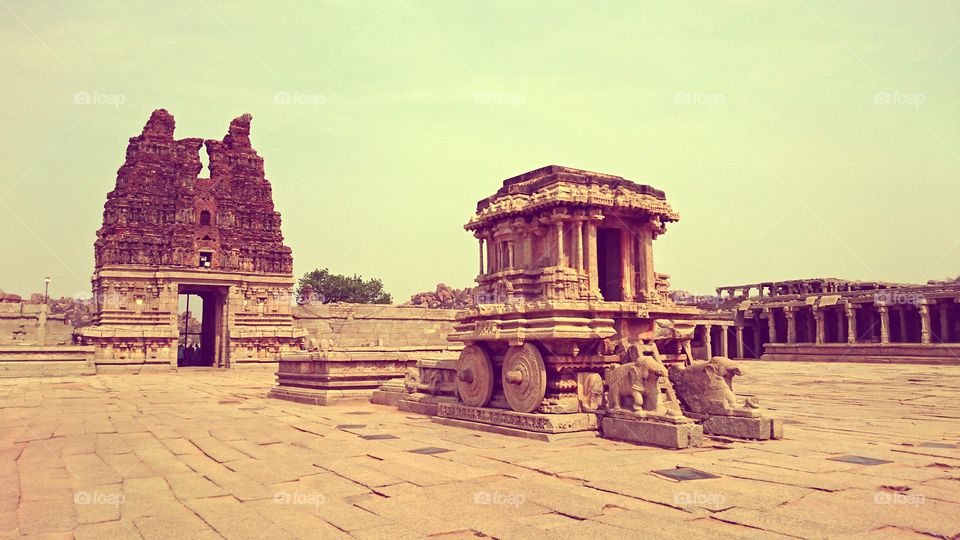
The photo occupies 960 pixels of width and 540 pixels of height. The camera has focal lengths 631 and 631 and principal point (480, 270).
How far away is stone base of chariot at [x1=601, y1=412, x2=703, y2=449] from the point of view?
7.75 metres

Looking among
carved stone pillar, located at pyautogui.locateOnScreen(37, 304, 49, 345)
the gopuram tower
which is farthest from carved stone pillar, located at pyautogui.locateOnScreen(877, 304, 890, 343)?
A: carved stone pillar, located at pyautogui.locateOnScreen(37, 304, 49, 345)

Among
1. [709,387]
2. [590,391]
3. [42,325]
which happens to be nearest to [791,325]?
[709,387]

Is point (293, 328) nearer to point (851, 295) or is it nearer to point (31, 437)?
point (31, 437)

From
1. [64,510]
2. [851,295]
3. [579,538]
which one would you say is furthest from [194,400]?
[851,295]

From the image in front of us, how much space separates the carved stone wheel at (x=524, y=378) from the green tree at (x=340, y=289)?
5537 centimetres

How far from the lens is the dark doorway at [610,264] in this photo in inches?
491

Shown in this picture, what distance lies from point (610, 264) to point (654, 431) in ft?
17.2

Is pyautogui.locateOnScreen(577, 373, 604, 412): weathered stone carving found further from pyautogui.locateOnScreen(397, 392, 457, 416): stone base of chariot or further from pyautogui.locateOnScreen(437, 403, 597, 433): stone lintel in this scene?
pyautogui.locateOnScreen(397, 392, 457, 416): stone base of chariot

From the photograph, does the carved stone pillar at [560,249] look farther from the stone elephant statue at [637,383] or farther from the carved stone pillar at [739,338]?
the carved stone pillar at [739,338]

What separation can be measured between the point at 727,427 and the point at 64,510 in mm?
7608

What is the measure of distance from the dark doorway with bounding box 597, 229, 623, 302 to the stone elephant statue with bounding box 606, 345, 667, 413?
370cm

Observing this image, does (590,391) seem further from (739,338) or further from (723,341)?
(739,338)

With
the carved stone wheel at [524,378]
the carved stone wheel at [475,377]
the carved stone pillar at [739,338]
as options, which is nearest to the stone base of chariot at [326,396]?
the carved stone wheel at [475,377]

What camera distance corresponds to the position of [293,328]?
33156 mm
